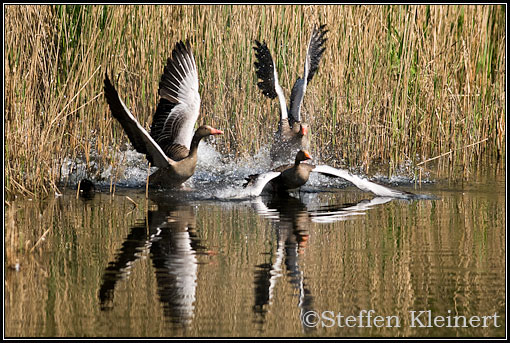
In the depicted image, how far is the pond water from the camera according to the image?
456 cm

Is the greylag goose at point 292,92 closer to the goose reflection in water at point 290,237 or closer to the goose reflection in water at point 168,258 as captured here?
the goose reflection in water at point 290,237

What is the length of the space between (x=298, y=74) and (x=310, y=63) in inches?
16.4

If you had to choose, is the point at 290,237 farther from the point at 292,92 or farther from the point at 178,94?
the point at 292,92

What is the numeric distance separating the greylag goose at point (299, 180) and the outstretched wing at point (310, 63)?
123 cm

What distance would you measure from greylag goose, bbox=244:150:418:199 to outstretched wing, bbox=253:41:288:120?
107 centimetres

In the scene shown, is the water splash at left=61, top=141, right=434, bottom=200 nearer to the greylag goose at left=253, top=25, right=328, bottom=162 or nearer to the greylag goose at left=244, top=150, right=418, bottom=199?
the greylag goose at left=244, top=150, right=418, bottom=199

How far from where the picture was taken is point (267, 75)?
10766mm

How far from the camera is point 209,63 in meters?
10.6

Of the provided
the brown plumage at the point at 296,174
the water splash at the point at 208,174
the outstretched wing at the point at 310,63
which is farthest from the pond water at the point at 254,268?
the outstretched wing at the point at 310,63

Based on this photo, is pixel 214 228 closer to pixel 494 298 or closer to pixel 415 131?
pixel 494 298

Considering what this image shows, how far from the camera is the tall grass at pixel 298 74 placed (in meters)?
9.45

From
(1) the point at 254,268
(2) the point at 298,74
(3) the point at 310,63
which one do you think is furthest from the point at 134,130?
(1) the point at 254,268

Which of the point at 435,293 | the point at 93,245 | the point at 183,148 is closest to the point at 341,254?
the point at 435,293

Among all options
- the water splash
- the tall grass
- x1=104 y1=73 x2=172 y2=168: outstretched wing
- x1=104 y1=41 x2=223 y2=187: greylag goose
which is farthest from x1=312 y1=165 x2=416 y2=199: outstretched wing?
x1=104 y1=73 x2=172 y2=168: outstretched wing
